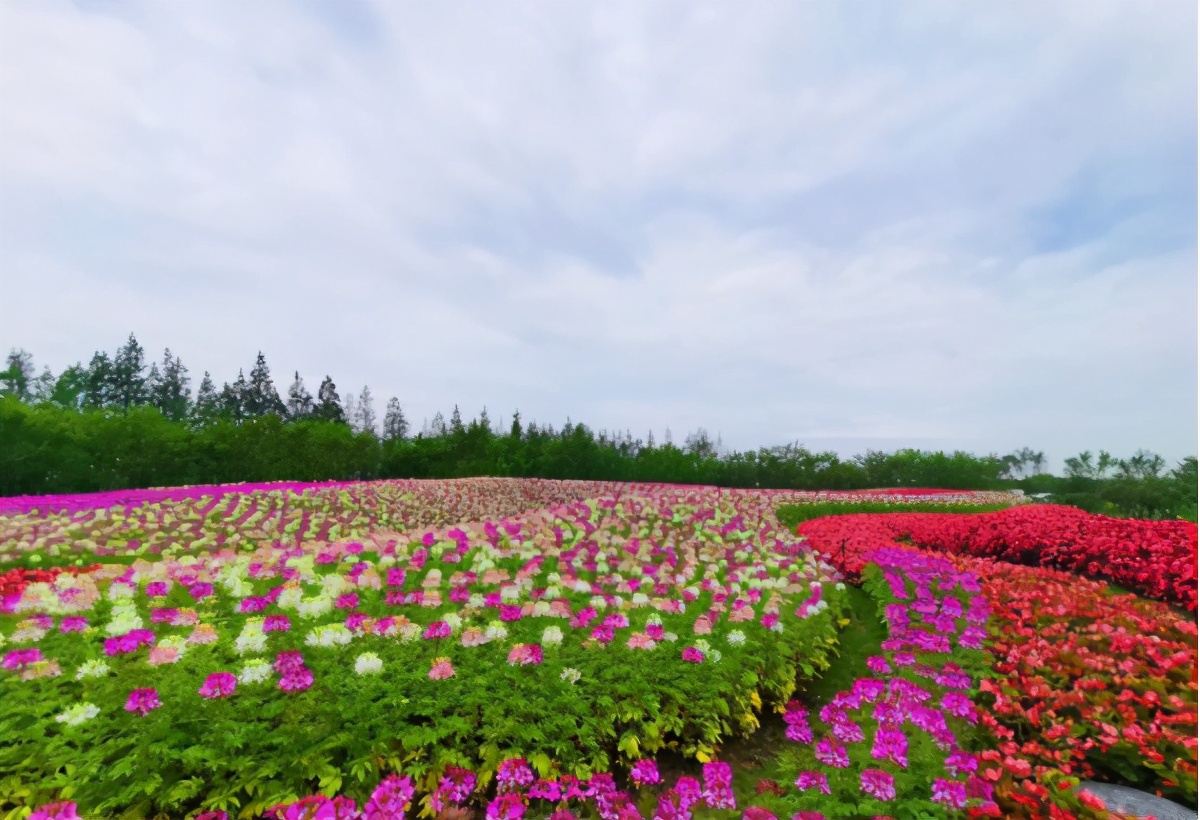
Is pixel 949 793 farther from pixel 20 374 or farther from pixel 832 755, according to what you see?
pixel 20 374

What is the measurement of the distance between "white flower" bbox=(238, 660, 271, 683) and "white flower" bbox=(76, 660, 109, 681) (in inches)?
30.2

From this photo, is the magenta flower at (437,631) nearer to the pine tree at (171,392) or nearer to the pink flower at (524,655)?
the pink flower at (524,655)

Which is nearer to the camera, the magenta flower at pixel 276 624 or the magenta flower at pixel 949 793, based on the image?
the magenta flower at pixel 949 793

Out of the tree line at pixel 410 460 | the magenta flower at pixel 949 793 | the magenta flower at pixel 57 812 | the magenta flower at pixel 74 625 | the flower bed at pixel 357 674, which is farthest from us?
the tree line at pixel 410 460

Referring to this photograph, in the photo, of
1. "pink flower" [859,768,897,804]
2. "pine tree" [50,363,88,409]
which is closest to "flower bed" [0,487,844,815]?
"pink flower" [859,768,897,804]

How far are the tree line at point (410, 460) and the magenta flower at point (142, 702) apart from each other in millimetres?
16209

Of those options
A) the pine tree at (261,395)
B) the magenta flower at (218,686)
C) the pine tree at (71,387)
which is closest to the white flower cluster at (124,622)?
the magenta flower at (218,686)

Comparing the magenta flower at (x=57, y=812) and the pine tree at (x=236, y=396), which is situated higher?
the pine tree at (x=236, y=396)

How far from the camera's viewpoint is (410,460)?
24109 mm

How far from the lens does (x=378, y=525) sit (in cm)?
1163

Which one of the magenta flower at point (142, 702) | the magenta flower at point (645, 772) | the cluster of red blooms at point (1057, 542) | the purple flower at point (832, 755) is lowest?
the magenta flower at point (645, 772)

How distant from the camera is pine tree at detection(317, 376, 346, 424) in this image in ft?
→ 138

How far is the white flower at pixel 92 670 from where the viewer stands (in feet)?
10.7

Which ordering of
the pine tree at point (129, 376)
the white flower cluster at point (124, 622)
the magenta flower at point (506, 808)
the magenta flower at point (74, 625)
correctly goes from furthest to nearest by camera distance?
the pine tree at point (129, 376), the magenta flower at point (74, 625), the white flower cluster at point (124, 622), the magenta flower at point (506, 808)
